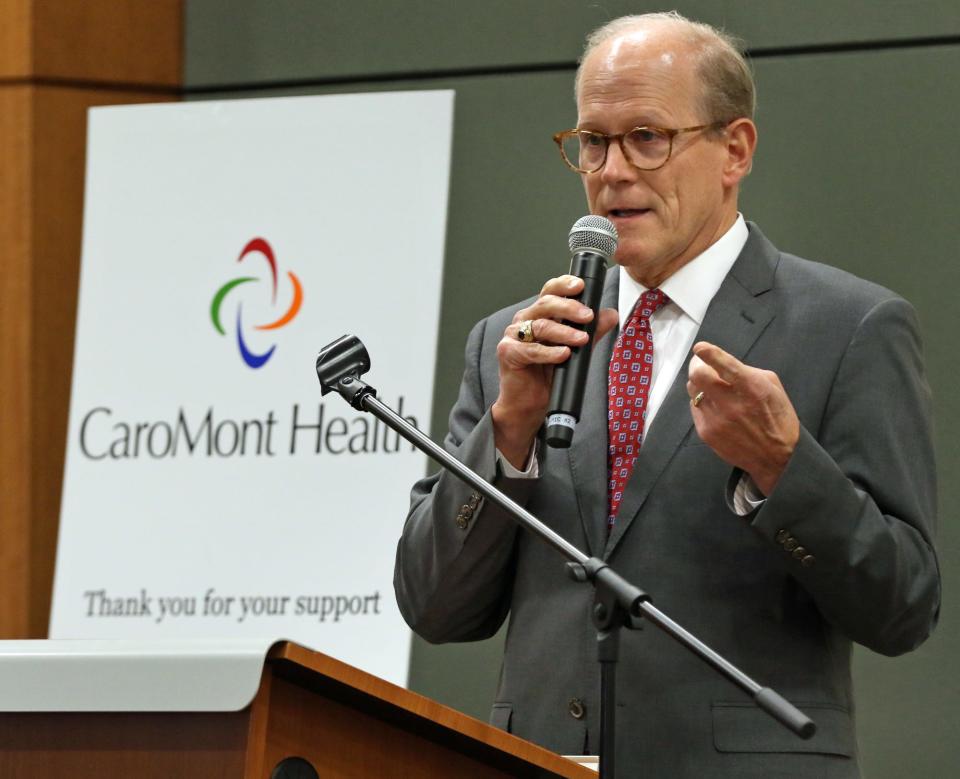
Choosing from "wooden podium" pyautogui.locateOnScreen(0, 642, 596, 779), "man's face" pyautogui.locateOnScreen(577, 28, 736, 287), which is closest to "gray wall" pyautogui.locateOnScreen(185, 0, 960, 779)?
"man's face" pyautogui.locateOnScreen(577, 28, 736, 287)

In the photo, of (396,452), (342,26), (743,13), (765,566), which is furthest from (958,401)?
(342,26)

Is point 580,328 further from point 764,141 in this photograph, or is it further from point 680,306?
point 764,141

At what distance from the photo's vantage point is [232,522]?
3441mm

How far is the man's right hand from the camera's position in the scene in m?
1.67

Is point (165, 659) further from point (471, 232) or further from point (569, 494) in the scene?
point (471, 232)

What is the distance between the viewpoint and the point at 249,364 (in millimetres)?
3494

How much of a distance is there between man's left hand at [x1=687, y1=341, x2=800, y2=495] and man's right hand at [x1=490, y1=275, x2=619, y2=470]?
0.14m

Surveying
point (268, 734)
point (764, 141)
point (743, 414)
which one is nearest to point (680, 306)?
point (743, 414)

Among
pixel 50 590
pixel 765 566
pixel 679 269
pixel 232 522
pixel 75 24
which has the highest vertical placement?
pixel 75 24

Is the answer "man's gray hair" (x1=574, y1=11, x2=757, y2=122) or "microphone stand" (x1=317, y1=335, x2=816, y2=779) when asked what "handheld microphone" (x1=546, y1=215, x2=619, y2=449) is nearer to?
"microphone stand" (x1=317, y1=335, x2=816, y2=779)

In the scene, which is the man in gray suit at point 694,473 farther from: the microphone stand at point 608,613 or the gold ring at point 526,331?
the microphone stand at point 608,613

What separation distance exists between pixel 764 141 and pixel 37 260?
76.0 inches

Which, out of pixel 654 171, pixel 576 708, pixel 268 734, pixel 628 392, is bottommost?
pixel 576 708

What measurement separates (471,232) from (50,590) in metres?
1.46
